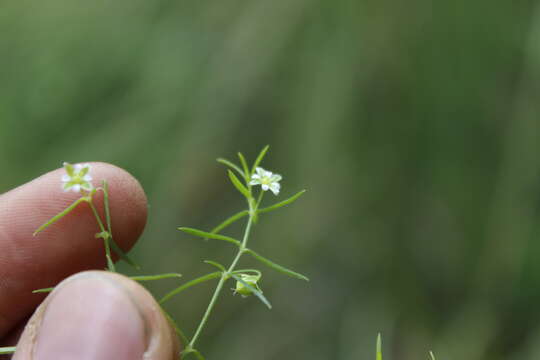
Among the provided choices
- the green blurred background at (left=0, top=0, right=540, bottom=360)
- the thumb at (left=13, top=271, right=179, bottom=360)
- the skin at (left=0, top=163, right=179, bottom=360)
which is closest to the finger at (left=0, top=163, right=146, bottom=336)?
the skin at (left=0, top=163, right=179, bottom=360)

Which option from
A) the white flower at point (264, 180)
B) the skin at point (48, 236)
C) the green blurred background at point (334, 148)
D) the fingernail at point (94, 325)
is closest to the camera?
the fingernail at point (94, 325)

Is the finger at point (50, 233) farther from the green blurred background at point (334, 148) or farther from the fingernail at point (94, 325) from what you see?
the green blurred background at point (334, 148)

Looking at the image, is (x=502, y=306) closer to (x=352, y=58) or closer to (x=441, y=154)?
(x=441, y=154)

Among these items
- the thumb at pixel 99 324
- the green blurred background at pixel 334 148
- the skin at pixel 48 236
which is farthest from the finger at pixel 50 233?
the green blurred background at pixel 334 148

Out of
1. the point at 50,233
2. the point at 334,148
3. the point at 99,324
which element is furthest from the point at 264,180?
the point at 334,148

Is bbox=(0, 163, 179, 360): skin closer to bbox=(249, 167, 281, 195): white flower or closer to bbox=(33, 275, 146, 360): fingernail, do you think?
bbox=(33, 275, 146, 360): fingernail

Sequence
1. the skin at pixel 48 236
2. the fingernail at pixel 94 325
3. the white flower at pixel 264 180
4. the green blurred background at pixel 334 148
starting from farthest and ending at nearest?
1. the green blurred background at pixel 334 148
2. the skin at pixel 48 236
3. the white flower at pixel 264 180
4. the fingernail at pixel 94 325

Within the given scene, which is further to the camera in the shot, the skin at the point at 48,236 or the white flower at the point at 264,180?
the skin at the point at 48,236

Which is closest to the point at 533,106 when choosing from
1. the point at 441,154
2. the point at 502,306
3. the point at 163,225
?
the point at 441,154
